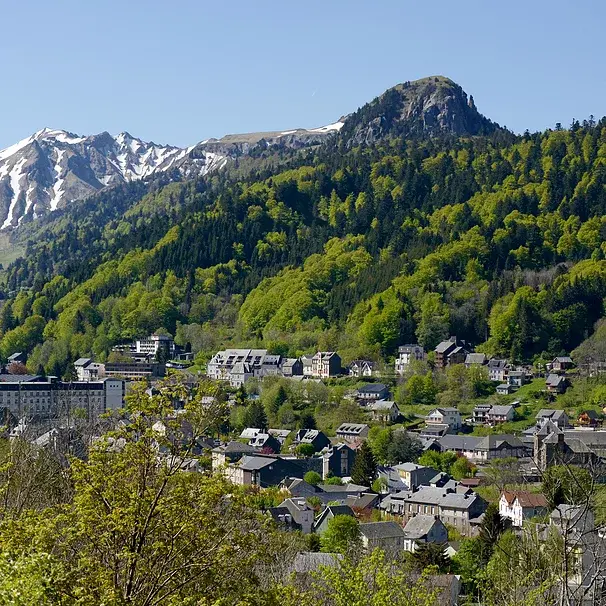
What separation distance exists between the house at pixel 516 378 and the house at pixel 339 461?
2319 cm

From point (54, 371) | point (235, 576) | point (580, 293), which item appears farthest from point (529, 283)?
point (235, 576)

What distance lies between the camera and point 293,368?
96.3 m

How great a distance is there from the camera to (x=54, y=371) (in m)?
104

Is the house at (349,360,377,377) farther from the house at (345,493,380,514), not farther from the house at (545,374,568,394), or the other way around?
the house at (345,493,380,514)

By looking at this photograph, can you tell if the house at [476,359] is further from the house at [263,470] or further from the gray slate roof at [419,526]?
the gray slate roof at [419,526]

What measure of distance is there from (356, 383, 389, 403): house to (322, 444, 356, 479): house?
655 inches

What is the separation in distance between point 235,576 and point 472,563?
2814 cm

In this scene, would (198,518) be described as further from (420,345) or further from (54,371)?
(54,371)

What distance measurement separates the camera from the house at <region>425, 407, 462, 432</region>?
76500 millimetres

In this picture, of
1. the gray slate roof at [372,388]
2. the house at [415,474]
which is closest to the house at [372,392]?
the gray slate roof at [372,388]

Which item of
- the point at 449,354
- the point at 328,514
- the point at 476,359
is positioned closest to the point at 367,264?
the point at 449,354

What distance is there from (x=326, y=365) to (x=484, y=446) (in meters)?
28.5

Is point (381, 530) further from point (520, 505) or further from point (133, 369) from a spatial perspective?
point (133, 369)

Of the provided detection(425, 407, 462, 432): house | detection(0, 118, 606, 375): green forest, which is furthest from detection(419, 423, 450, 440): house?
detection(0, 118, 606, 375): green forest
